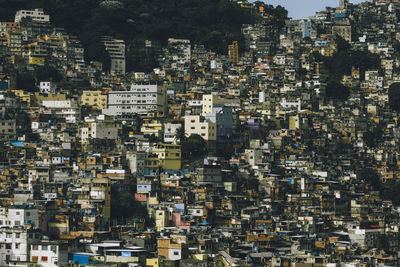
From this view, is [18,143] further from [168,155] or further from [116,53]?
Result: [116,53]

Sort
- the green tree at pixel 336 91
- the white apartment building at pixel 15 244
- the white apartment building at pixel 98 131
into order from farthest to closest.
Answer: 1. the green tree at pixel 336 91
2. the white apartment building at pixel 98 131
3. the white apartment building at pixel 15 244

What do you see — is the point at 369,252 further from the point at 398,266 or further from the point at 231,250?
the point at 231,250

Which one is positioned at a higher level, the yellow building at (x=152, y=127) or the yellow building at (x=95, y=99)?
the yellow building at (x=95, y=99)

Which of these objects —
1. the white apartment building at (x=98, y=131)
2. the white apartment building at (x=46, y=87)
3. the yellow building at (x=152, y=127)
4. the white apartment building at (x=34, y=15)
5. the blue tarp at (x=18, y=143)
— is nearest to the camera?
the blue tarp at (x=18, y=143)

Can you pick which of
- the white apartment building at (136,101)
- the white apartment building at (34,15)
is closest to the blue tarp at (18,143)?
the white apartment building at (136,101)

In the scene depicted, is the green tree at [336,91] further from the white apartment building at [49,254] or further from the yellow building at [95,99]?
the white apartment building at [49,254]

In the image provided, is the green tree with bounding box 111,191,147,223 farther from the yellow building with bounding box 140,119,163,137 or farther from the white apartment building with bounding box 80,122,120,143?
the yellow building with bounding box 140,119,163,137

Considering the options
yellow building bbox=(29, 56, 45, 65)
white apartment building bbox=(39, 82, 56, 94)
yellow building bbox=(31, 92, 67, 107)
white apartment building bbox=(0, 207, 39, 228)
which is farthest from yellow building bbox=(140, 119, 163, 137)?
white apartment building bbox=(0, 207, 39, 228)

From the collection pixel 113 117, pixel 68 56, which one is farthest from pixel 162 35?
pixel 113 117

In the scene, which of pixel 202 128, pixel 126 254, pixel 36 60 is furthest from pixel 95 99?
pixel 126 254
